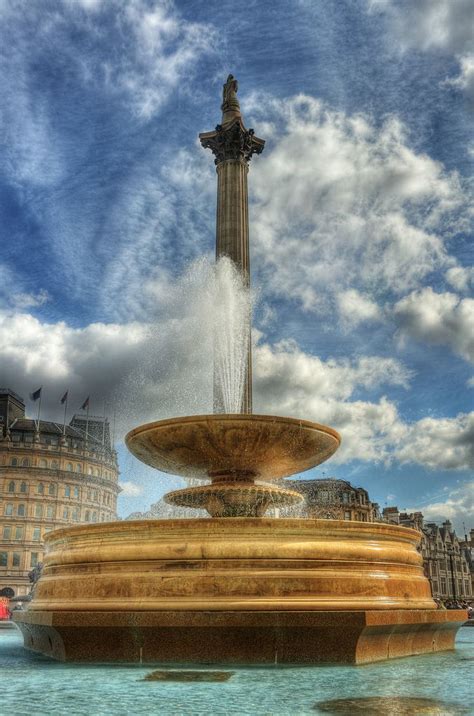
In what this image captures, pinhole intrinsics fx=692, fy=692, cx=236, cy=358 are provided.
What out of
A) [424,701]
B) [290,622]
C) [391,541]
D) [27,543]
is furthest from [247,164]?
[27,543]

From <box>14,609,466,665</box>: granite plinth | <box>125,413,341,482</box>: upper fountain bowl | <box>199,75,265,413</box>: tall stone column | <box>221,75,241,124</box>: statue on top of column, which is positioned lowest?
<box>14,609,466,665</box>: granite plinth

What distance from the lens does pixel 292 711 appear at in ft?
16.4

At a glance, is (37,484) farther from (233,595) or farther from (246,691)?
(246,691)

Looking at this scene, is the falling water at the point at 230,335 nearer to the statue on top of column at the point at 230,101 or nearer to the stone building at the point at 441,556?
the statue on top of column at the point at 230,101

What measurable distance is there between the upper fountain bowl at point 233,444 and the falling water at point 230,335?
8402mm

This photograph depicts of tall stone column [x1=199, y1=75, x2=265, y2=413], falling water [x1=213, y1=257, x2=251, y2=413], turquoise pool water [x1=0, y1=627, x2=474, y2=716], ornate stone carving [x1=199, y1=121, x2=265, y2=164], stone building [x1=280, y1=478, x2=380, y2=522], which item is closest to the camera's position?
turquoise pool water [x1=0, y1=627, x2=474, y2=716]

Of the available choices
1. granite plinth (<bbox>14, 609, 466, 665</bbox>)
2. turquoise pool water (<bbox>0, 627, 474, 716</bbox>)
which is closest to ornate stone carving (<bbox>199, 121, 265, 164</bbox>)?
granite plinth (<bbox>14, 609, 466, 665</bbox>)

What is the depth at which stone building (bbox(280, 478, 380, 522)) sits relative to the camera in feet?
193

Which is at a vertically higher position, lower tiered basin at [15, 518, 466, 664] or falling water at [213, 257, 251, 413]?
falling water at [213, 257, 251, 413]

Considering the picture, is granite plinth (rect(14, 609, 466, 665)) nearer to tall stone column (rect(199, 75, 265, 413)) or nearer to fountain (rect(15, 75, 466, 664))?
fountain (rect(15, 75, 466, 664))

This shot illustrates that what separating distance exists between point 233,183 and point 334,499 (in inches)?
1641

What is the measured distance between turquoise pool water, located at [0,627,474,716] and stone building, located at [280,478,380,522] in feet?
163

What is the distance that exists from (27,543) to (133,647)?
2690 inches

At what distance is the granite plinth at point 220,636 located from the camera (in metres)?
7.72
